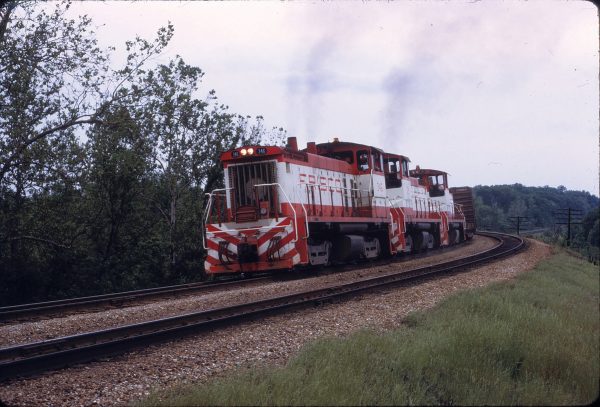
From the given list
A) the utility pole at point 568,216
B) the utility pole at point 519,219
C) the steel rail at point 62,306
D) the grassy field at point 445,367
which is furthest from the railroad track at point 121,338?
the utility pole at point 519,219

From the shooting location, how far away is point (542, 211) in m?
31.8

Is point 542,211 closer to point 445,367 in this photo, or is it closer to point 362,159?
point 362,159

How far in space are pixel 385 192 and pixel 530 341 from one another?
14.7 metres

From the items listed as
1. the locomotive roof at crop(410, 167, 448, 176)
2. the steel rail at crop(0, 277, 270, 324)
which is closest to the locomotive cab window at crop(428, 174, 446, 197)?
the locomotive roof at crop(410, 167, 448, 176)

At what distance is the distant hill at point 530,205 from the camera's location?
24969 mm

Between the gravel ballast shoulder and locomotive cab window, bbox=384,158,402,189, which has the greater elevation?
locomotive cab window, bbox=384,158,402,189

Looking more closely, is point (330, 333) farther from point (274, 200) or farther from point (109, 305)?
point (274, 200)

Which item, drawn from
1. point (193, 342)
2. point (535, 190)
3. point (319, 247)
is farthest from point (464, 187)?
point (193, 342)

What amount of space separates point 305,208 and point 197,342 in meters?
9.04

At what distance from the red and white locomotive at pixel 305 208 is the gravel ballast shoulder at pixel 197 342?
220cm

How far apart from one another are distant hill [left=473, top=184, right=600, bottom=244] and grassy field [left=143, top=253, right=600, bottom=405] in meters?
7.52

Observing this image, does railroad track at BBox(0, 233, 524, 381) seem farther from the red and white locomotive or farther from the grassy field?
the red and white locomotive

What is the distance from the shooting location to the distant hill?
81.9 feet

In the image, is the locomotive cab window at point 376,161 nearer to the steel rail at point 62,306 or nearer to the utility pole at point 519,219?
the steel rail at point 62,306
